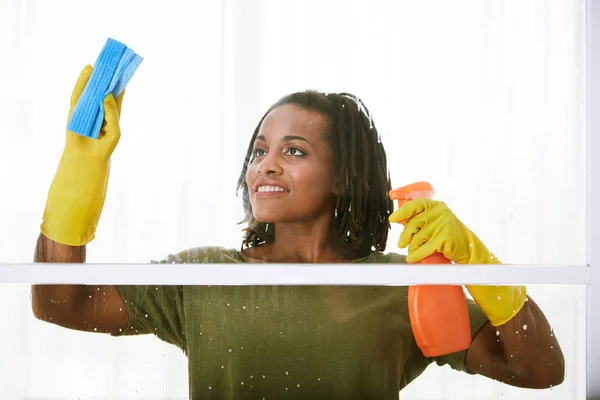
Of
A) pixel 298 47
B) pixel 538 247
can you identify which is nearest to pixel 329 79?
pixel 298 47

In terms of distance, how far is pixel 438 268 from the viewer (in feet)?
3.42

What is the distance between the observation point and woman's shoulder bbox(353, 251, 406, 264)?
1.25 metres

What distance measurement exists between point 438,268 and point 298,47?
1.78 feet

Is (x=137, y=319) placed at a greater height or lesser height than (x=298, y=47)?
lesser

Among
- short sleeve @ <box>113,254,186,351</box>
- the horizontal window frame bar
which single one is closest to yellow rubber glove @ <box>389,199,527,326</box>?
the horizontal window frame bar

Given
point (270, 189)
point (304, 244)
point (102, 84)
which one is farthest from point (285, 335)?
point (102, 84)

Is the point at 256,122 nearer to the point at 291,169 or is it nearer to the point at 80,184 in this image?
the point at 291,169

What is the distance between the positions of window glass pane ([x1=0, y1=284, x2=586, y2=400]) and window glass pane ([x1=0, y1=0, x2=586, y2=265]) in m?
0.13

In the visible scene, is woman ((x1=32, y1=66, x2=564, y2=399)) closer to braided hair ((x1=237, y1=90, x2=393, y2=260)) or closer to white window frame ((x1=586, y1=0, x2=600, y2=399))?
braided hair ((x1=237, y1=90, x2=393, y2=260))

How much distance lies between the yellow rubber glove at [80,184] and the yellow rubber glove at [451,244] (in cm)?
61

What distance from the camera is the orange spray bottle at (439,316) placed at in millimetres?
1162

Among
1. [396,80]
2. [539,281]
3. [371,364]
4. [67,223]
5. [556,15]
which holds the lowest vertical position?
[371,364]

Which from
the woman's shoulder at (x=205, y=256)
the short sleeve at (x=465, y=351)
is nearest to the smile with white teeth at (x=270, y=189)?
the woman's shoulder at (x=205, y=256)

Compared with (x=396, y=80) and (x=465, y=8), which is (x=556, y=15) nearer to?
(x=465, y=8)
